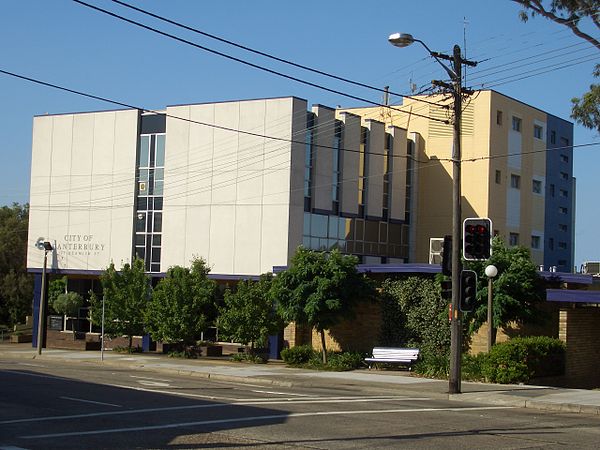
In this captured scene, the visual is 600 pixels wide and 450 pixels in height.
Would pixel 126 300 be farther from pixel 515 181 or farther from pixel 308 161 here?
pixel 515 181

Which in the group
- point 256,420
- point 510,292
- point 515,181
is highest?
point 515,181

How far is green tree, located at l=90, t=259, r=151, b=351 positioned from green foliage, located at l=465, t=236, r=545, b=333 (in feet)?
58.5

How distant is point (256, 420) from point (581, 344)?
1679cm

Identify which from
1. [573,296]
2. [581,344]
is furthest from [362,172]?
[573,296]

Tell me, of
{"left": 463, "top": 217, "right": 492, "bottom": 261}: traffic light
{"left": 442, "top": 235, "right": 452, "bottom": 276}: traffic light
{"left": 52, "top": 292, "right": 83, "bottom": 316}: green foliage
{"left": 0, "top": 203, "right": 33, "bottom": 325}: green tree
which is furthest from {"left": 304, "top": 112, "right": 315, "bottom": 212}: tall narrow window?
{"left": 0, "top": 203, "right": 33, "bottom": 325}: green tree

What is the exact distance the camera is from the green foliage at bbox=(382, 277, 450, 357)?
3038 cm

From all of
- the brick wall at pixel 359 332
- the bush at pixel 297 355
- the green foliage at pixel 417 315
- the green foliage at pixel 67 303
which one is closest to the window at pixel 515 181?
the brick wall at pixel 359 332

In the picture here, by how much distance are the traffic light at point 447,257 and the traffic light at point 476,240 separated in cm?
88

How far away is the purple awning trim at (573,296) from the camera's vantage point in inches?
1027

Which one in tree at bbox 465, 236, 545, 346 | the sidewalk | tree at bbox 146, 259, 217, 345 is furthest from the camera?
tree at bbox 146, 259, 217, 345

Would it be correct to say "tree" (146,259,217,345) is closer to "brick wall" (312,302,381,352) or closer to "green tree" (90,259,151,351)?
"green tree" (90,259,151,351)

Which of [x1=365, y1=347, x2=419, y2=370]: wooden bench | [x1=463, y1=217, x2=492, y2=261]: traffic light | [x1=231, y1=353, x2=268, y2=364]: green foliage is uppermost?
[x1=463, y1=217, x2=492, y2=261]: traffic light

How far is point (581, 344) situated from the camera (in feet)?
92.4

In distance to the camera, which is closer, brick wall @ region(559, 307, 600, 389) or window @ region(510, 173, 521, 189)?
brick wall @ region(559, 307, 600, 389)
